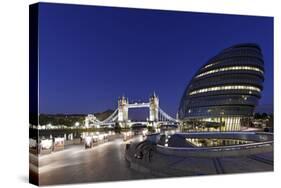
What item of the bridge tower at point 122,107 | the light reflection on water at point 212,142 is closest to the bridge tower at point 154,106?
the bridge tower at point 122,107

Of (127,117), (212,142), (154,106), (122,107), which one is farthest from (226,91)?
(122,107)

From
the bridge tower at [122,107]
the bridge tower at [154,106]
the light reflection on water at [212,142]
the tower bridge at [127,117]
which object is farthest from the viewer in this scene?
the light reflection on water at [212,142]

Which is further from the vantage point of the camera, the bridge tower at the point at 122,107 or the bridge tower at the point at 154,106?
the bridge tower at the point at 154,106

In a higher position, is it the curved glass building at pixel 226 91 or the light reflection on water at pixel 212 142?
the curved glass building at pixel 226 91

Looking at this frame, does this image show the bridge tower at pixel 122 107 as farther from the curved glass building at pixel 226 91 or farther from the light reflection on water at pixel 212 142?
the light reflection on water at pixel 212 142

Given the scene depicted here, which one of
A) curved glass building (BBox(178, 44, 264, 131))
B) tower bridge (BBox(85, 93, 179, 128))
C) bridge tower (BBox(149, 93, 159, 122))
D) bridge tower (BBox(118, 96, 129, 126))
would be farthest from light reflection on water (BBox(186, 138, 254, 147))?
bridge tower (BBox(118, 96, 129, 126))

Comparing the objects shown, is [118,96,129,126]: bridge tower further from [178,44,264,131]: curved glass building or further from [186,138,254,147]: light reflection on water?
[186,138,254,147]: light reflection on water

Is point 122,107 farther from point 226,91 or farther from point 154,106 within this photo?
point 226,91

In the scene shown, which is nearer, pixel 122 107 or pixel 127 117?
pixel 122 107
